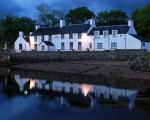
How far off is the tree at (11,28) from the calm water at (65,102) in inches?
2300

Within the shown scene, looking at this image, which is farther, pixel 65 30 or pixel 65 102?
pixel 65 30

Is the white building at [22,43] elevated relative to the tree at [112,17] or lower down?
lower down

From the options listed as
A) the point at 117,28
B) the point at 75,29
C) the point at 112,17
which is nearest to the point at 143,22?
the point at 117,28

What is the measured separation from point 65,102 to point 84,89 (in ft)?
24.6

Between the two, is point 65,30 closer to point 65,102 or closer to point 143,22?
point 143,22

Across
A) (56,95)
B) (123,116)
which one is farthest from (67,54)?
(123,116)

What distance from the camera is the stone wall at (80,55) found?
61125 mm

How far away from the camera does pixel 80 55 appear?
6706 cm

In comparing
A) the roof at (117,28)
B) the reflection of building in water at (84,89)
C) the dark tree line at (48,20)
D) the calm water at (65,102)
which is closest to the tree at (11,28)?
the dark tree line at (48,20)

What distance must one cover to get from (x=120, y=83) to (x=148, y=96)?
8.75 metres

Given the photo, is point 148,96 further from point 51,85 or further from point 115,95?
point 51,85

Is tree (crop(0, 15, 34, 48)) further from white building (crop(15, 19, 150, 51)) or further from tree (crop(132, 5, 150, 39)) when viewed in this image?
tree (crop(132, 5, 150, 39))

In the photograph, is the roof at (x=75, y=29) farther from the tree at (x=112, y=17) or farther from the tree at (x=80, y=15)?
the tree at (x=80, y=15)

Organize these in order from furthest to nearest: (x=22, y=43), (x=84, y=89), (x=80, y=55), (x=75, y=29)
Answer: (x=22, y=43) < (x=75, y=29) < (x=80, y=55) < (x=84, y=89)
